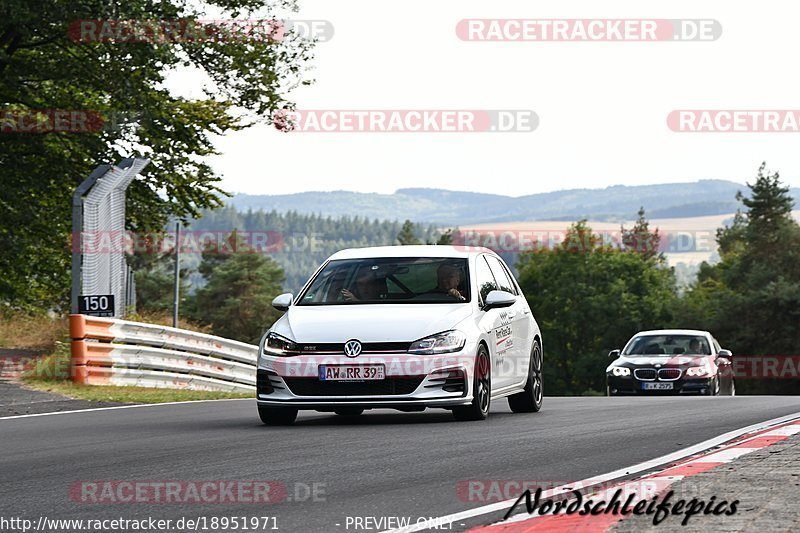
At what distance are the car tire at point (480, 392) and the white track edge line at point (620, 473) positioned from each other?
2.47 metres

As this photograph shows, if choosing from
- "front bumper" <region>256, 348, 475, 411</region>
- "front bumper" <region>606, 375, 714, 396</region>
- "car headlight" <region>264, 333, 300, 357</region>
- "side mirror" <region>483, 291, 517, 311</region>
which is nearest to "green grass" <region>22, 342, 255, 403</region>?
"car headlight" <region>264, 333, 300, 357</region>

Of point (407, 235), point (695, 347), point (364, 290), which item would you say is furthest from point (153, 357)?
point (407, 235)

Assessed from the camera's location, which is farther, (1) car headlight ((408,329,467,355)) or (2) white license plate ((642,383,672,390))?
(2) white license plate ((642,383,672,390))

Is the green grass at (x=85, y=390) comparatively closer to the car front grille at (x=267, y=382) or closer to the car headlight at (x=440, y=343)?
the car front grille at (x=267, y=382)

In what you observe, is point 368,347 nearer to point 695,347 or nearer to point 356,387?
point 356,387

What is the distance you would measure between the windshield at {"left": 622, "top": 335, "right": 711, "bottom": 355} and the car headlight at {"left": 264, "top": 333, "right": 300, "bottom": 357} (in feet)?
44.5

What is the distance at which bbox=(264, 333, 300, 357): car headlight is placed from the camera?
1177 cm

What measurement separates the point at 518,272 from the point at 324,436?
93.6 m

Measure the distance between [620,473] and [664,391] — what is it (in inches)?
A: 612

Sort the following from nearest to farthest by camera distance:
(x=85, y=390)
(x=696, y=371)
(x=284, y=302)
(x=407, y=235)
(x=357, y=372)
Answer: (x=357, y=372), (x=284, y=302), (x=85, y=390), (x=696, y=371), (x=407, y=235)

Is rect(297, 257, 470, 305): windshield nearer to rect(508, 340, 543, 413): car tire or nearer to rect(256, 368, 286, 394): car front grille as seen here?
rect(256, 368, 286, 394): car front grille

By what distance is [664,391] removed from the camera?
23203mm

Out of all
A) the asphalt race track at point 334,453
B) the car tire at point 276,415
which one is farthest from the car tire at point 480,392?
the car tire at point 276,415

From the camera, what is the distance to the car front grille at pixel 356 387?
11.6m
